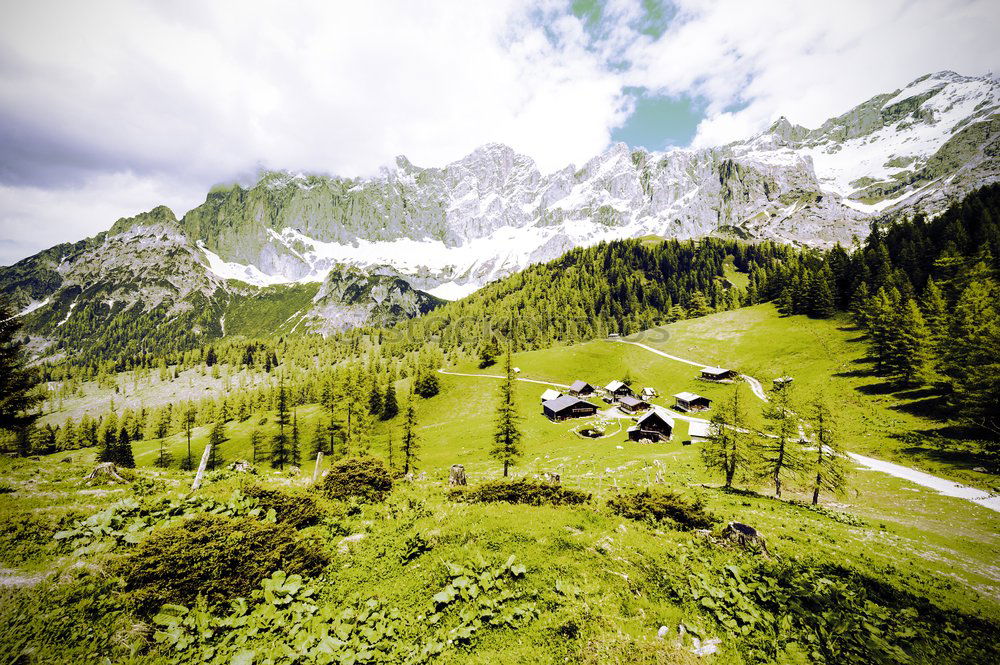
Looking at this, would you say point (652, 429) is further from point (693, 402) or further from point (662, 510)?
point (662, 510)

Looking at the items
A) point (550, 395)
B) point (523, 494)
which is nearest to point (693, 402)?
point (550, 395)

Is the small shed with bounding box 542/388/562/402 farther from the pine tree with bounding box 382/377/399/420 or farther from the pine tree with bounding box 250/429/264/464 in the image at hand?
the pine tree with bounding box 250/429/264/464

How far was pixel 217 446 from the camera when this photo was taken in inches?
4309

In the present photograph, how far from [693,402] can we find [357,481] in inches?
3386

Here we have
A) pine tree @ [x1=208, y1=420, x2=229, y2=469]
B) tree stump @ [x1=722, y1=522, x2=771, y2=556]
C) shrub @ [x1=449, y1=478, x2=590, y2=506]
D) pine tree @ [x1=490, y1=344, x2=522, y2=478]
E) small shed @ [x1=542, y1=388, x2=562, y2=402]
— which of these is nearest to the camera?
tree stump @ [x1=722, y1=522, x2=771, y2=556]

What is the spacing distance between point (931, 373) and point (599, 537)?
75867 millimetres

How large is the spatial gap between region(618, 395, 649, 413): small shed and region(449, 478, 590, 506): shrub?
7428 cm

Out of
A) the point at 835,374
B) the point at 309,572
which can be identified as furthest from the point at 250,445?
the point at 835,374

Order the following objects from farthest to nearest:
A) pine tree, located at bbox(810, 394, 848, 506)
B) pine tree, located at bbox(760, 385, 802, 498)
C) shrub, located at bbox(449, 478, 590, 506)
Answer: pine tree, located at bbox(760, 385, 802, 498) → pine tree, located at bbox(810, 394, 848, 506) → shrub, located at bbox(449, 478, 590, 506)

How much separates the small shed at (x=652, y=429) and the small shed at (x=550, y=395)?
1089 inches

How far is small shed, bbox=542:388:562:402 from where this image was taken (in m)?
98.1

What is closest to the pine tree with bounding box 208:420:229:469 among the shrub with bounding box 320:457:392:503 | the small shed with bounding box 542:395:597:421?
the small shed with bounding box 542:395:597:421

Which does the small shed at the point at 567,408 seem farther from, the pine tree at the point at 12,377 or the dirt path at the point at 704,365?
the pine tree at the point at 12,377

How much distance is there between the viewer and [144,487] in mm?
19000
